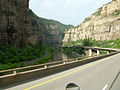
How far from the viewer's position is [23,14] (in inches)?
2904

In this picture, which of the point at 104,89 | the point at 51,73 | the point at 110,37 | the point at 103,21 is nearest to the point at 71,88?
the point at 104,89

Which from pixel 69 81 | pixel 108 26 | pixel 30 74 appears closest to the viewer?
pixel 69 81

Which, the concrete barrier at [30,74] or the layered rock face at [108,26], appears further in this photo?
the layered rock face at [108,26]

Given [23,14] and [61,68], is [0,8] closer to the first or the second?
[23,14]

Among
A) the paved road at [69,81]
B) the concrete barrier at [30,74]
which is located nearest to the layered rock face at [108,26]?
the concrete barrier at [30,74]

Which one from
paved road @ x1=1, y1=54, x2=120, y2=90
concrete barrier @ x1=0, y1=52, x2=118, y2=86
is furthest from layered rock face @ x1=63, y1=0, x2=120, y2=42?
paved road @ x1=1, y1=54, x2=120, y2=90

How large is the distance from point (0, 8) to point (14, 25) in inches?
393

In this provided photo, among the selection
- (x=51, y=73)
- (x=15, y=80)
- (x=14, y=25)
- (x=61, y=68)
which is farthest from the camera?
(x=14, y=25)

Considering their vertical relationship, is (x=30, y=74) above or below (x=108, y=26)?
below

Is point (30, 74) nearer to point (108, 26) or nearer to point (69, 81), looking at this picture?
point (69, 81)

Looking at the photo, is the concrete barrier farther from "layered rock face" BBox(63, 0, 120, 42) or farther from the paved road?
"layered rock face" BBox(63, 0, 120, 42)

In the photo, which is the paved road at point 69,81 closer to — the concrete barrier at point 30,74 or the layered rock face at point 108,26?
the concrete barrier at point 30,74

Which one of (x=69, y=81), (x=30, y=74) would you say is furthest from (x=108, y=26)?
(x=30, y=74)

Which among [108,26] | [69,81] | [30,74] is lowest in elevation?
[69,81]
